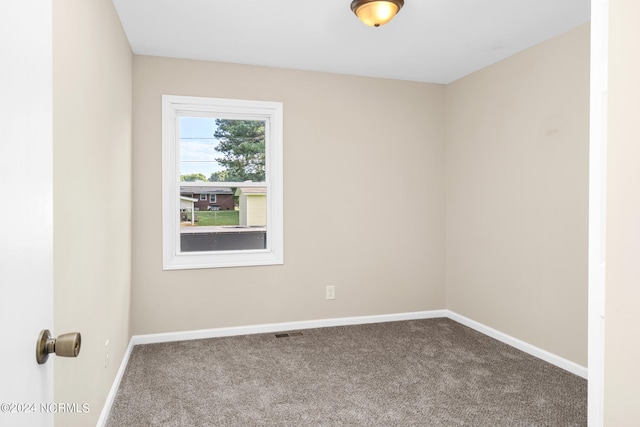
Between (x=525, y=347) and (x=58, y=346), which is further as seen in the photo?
(x=525, y=347)

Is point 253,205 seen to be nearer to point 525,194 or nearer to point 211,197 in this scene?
point 211,197

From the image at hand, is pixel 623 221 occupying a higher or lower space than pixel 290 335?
higher

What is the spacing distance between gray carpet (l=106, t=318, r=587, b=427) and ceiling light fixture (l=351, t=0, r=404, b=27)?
235 cm

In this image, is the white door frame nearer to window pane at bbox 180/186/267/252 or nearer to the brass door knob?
the brass door knob

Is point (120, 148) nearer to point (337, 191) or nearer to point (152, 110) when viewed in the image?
point (152, 110)

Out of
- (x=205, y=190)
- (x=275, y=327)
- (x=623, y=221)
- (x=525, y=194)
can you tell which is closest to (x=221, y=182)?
(x=205, y=190)

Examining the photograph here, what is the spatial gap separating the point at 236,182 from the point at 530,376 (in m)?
2.85

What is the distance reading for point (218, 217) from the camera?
12.9ft

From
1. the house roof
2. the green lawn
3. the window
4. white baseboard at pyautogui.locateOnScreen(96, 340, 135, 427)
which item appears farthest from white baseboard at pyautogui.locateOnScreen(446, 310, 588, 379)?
white baseboard at pyautogui.locateOnScreen(96, 340, 135, 427)

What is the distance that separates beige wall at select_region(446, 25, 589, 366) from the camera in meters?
3.01

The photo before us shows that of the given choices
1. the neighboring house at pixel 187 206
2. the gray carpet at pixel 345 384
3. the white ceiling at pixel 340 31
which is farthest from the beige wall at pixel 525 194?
the neighboring house at pixel 187 206

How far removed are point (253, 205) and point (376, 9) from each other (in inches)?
83.6

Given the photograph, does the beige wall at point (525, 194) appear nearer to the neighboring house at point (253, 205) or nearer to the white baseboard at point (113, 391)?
the neighboring house at point (253, 205)

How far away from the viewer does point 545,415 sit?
240 centimetres
